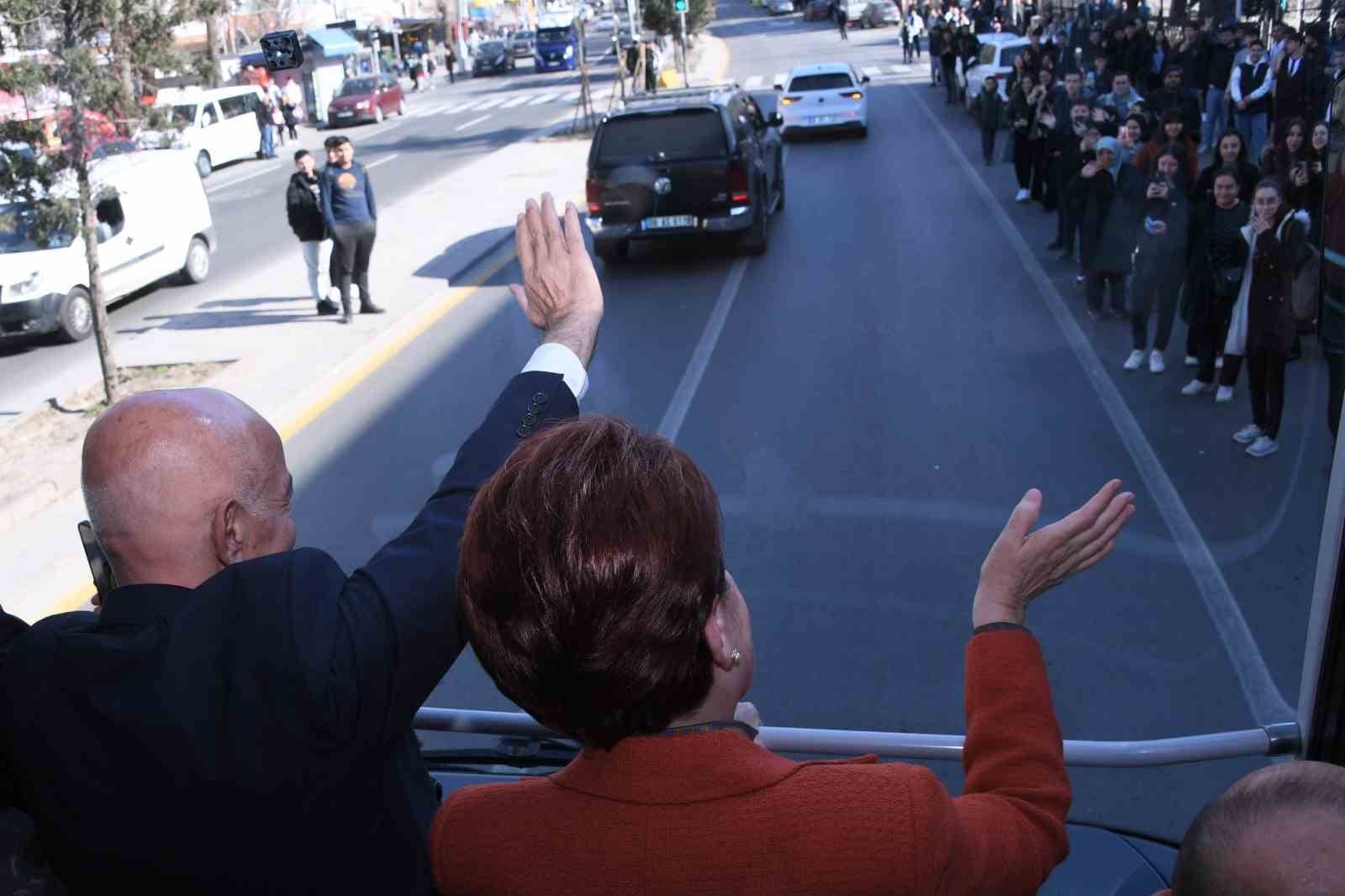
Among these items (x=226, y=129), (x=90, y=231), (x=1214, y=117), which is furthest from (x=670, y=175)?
(x=226, y=129)

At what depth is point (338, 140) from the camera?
11984 millimetres

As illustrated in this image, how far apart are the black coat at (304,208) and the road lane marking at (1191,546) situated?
7.02 m

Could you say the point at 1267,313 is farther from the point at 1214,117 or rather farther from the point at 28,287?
the point at 28,287

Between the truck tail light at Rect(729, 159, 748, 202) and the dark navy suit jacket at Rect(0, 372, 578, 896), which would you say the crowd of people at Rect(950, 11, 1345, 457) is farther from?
the truck tail light at Rect(729, 159, 748, 202)

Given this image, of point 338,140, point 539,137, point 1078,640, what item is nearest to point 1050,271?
point 338,140

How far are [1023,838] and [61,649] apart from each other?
3.89 feet

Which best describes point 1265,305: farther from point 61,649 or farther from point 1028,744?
point 61,649

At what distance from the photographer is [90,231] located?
9984 millimetres

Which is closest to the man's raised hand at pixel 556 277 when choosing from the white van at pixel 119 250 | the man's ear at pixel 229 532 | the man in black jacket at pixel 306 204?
the man's ear at pixel 229 532

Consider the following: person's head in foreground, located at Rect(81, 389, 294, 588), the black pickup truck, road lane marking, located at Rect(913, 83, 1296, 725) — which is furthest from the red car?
person's head in foreground, located at Rect(81, 389, 294, 588)

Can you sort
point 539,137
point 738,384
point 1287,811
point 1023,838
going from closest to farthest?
1. point 1287,811
2. point 1023,838
3. point 738,384
4. point 539,137

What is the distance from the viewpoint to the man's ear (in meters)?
1.70

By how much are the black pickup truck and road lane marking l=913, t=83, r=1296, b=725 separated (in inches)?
156

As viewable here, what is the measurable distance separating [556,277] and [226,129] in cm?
2470
